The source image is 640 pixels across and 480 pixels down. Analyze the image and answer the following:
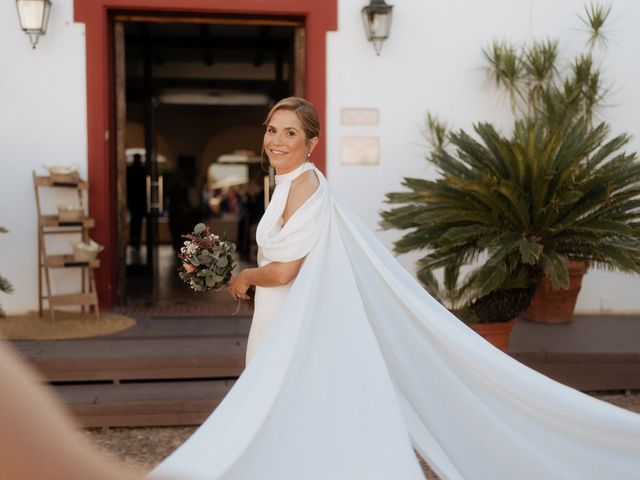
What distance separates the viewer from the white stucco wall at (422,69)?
7.57 m

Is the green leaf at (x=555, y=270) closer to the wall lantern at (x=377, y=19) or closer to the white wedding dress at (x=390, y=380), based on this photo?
the white wedding dress at (x=390, y=380)

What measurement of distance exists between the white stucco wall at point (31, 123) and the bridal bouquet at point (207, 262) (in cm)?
457

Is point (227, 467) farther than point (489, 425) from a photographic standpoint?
Answer: No

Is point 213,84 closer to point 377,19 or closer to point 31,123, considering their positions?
point 31,123

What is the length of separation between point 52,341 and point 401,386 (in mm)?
4041

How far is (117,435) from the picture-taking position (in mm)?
4926

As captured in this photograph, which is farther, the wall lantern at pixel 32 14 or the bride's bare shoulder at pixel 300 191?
the wall lantern at pixel 32 14

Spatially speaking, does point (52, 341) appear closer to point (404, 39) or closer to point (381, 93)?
point (381, 93)

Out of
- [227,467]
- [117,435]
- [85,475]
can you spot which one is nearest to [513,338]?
[117,435]

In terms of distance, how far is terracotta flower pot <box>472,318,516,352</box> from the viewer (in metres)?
5.44

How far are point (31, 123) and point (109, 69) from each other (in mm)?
974

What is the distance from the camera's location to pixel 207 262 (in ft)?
10.5

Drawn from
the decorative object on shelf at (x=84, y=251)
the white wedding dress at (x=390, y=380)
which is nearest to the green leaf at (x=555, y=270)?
the white wedding dress at (x=390, y=380)

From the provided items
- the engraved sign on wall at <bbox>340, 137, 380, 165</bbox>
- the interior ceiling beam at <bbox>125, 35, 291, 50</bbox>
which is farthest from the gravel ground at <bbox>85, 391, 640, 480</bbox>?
the interior ceiling beam at <bbox>125, 35, 291, 50</bbox>
